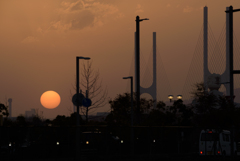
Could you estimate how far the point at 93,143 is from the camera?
1049 inches

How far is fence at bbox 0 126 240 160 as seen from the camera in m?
23.2

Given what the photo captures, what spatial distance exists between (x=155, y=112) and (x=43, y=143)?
32725 mm

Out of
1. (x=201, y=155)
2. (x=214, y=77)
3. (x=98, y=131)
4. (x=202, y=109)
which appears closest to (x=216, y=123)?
(x=201, y=155)

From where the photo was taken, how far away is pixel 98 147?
88.5 feet

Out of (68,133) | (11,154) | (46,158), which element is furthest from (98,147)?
(11,154)

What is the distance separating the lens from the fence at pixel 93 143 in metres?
23.2

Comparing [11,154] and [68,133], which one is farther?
[68,133]

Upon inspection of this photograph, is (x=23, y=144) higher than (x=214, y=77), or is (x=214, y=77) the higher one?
(x=214, y=77)

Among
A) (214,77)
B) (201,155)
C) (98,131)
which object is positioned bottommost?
(201,155)

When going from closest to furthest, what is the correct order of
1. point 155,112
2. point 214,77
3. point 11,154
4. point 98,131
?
point 11,154
point 98,131
point 155,112
point 214,77

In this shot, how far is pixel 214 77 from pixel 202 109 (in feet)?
155

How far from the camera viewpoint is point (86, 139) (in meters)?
26.9

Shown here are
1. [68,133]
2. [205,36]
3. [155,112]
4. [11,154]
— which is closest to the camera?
[11,154]

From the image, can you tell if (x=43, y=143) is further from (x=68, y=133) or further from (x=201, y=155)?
(x=201, y=155)
